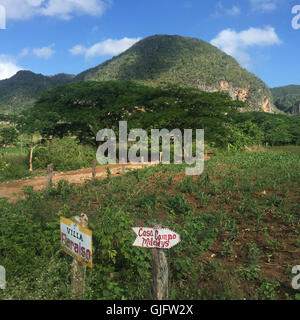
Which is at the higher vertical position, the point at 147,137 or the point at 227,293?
the point at 147,137

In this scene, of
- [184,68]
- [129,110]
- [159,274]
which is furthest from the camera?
[184,68]

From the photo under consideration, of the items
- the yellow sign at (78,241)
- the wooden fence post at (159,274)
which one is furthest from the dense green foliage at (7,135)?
the wooden fence post at (159,274)

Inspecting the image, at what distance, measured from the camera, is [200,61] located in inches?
3839

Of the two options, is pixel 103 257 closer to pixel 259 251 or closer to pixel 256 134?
pixel 259 251

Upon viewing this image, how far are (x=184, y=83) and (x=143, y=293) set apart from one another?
76748 mm

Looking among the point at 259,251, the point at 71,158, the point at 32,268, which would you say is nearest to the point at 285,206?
the point at 259,251

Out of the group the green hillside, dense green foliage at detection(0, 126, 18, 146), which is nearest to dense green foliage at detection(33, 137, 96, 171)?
dense green foliage at detection(0, 126, 18, 146)

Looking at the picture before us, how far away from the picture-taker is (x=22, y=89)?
9612 cm

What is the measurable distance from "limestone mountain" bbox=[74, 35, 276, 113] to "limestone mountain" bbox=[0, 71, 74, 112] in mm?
16293

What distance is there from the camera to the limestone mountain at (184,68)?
8100 cm

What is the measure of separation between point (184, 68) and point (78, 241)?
90991mm

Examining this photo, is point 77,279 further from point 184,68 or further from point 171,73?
point 184,68

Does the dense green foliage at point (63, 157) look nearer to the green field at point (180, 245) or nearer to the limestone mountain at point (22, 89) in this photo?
the green field at point (180, 245)

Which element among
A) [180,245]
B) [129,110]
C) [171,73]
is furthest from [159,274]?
[171,73]
